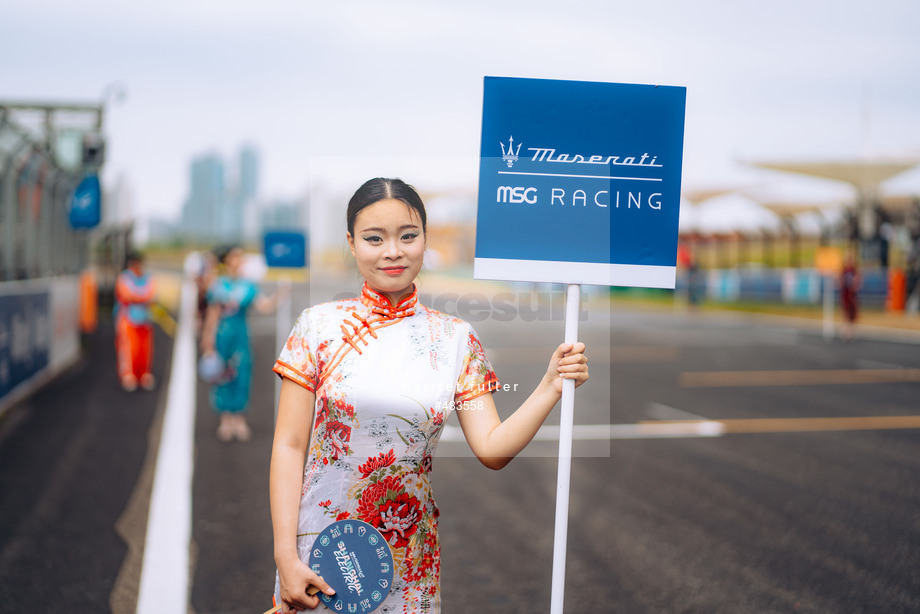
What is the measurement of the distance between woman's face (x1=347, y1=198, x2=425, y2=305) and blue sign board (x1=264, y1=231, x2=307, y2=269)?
5437mm

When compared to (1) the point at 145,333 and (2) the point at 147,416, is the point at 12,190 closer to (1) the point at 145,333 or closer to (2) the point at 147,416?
(1) the point at 145,333

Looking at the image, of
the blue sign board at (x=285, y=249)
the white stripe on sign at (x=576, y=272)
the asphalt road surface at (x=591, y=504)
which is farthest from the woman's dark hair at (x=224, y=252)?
the white stripe on sign at (x=576, y=272)

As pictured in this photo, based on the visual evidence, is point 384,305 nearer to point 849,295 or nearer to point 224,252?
point 224,252

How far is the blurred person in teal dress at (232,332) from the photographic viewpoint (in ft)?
26.4

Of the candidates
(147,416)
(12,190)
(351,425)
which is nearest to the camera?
(351,425)

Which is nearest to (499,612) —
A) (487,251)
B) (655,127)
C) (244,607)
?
(244,607)

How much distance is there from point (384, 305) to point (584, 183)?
753 mm

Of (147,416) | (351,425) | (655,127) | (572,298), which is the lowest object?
(147,416)

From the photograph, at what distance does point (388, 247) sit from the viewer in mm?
2270

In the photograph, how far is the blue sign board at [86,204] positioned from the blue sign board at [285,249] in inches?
224

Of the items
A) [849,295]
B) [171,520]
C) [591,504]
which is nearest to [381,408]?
[171,520]

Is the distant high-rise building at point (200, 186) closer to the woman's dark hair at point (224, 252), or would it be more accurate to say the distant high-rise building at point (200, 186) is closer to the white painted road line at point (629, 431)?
the woman's dark hair at point (224, 252)

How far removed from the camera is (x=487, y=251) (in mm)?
2561

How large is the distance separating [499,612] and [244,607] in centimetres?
124
